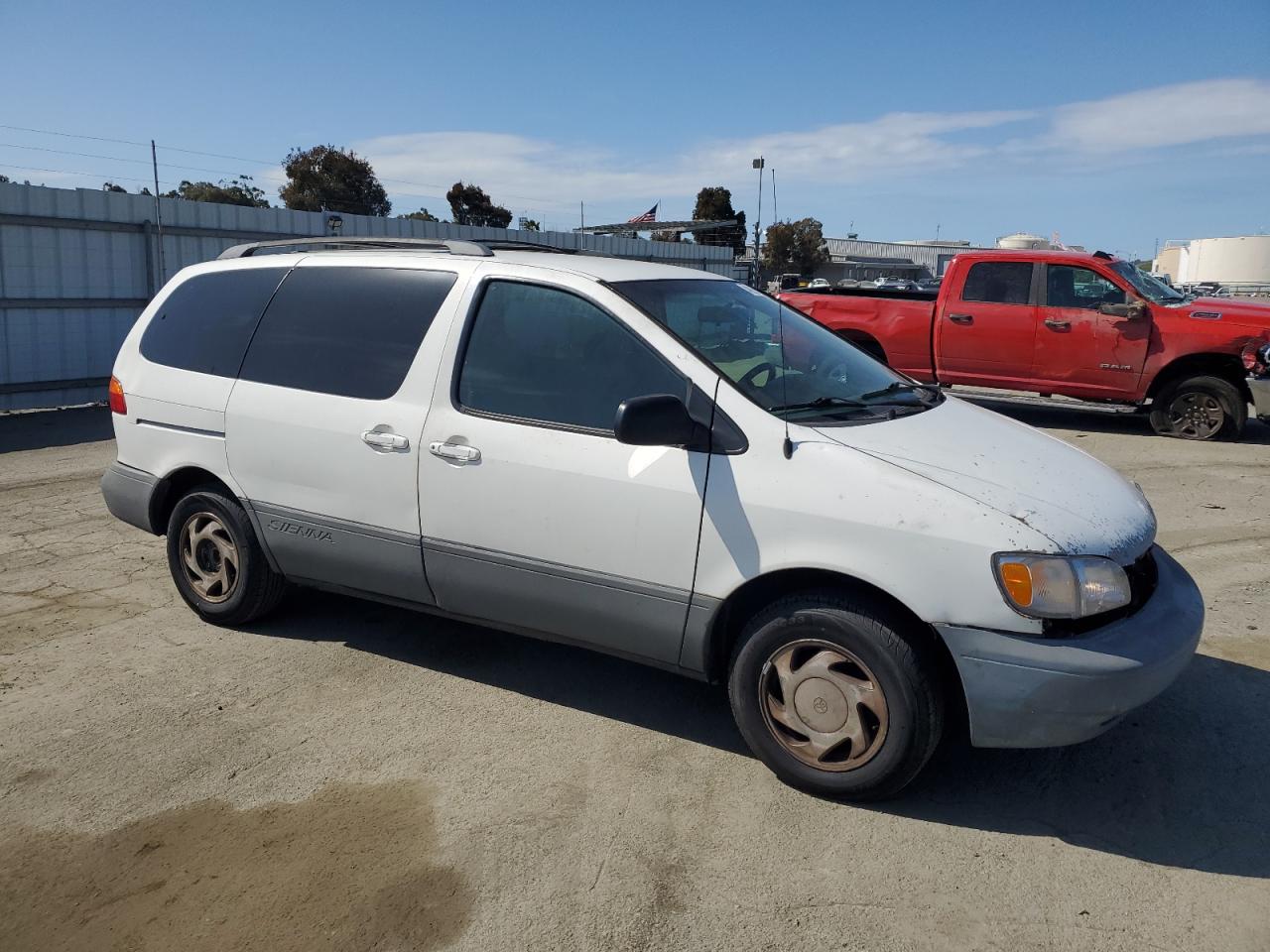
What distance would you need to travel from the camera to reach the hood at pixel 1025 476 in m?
3.09

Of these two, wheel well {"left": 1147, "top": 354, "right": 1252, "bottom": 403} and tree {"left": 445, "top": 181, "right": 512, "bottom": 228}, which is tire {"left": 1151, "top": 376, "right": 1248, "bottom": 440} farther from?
tree {"left": 445, "top": 181, "right": 512, "bottom": 228}

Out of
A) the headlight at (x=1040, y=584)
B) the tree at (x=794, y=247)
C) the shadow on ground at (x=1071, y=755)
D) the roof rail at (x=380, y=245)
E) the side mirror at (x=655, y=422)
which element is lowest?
the shadow on ground at (x=1071, y=755)

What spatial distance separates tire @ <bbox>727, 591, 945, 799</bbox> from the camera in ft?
10.1

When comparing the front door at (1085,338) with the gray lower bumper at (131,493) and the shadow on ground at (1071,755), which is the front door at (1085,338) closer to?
the shadow on ground at (1071,755)

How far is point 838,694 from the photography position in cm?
321

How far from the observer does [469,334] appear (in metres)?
3.95

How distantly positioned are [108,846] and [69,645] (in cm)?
184

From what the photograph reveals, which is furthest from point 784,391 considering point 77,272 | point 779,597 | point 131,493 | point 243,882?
point 77,272

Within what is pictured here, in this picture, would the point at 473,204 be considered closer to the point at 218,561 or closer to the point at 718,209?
the point at 718,209

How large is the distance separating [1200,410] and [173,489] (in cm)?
965

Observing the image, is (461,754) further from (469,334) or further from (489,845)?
(469,334)

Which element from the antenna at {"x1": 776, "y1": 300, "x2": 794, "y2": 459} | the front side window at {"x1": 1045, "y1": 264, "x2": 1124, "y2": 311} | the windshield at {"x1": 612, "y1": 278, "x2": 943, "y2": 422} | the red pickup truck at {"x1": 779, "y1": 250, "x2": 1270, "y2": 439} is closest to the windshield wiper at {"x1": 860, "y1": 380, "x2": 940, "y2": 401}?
the windshield at {"x1": 612, "y1": 278, "x2": 943, "y2": 422}

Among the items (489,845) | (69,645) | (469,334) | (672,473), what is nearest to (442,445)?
(469,334)

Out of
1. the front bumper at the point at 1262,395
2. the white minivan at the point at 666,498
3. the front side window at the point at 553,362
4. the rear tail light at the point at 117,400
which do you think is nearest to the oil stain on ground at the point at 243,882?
the white minivan at the point at 666,498
